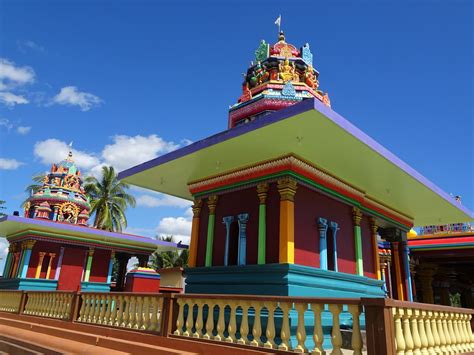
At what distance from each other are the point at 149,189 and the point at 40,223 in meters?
7.64

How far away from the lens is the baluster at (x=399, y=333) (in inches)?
149

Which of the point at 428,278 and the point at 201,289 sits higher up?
the point at 428,278

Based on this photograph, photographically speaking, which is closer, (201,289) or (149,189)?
(201,289)

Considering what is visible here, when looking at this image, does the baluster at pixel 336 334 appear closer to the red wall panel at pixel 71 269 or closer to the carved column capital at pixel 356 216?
the carved column capital at pixel 356 216

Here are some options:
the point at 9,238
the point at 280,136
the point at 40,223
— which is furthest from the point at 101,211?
the point at 280,136

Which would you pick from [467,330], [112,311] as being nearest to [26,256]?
[112,311]

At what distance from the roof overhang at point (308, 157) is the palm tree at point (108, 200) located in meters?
20.7

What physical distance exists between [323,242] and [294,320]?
2.51 m

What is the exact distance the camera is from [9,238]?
1962 cm

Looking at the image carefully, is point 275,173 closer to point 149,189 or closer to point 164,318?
point 164,318

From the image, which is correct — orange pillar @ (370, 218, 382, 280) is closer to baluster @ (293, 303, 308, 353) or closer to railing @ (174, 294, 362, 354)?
railing @ (174, 294, 362, 354)

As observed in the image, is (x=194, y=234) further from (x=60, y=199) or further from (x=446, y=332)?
(x=60, y=199)

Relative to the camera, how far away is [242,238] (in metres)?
9.02

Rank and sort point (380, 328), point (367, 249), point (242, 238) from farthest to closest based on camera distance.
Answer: point (367, 249), point (242, 238), point (380, 328)
